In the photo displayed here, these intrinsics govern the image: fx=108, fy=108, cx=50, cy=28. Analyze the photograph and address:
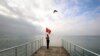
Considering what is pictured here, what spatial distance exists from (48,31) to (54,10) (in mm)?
2113

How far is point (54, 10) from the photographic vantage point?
10461 mm

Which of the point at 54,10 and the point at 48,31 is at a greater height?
the point at 54,10

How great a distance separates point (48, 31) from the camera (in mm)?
10320
